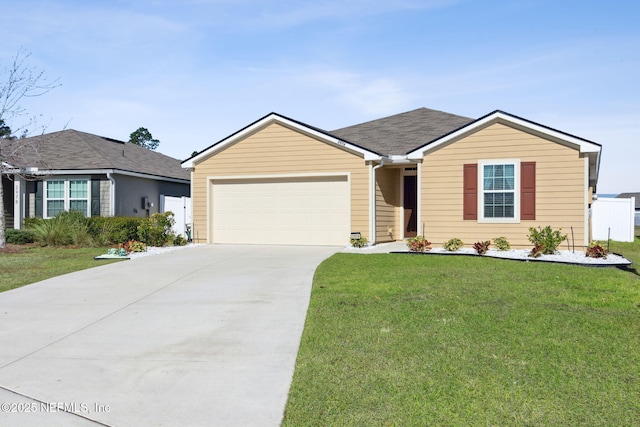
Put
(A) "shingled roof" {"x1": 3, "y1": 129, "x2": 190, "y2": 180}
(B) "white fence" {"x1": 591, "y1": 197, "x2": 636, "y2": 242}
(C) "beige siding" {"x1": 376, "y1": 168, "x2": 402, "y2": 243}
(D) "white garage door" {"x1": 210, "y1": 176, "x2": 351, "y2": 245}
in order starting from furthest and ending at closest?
(B) "white fence" {"x1": 591, "y1": 197, "x2": 636, "y2": 242}
(A) "shingled roof" {"x1": 3, "y1": 129, "x2": 190, "y2": 180}
(C) "beige siding" {"x1": 376, "y1": 168, "x2": 402, "y2": 243}
(D) "white garage door" {"x1": 210, "y1": 176, "x2": 351, "y2": 245}

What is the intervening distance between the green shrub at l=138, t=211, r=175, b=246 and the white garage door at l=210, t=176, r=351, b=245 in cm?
175

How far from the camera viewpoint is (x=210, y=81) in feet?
57.2

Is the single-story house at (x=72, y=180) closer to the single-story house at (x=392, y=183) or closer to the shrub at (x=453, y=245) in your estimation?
the single-story house at (x=392, y=183)

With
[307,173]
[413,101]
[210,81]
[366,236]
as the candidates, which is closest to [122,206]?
[210,81]

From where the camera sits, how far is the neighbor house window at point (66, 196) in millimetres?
21062

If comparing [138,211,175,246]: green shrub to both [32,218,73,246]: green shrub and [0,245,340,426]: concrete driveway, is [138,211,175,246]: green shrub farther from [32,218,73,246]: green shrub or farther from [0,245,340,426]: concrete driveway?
[0,245,340,426]: concrete driveway

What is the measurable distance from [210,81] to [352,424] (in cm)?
1507

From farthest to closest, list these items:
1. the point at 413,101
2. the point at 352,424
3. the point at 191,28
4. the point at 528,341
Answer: the point at 413,101
the point at 191,28
the point at 528,341
the point at 352,424

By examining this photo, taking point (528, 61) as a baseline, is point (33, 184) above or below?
below

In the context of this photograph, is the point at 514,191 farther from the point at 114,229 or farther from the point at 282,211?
the point at 114,229

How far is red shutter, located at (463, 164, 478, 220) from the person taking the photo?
51.9 feet

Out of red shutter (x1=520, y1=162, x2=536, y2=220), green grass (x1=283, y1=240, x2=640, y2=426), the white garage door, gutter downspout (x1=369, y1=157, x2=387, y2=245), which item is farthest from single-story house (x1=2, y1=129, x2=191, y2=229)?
red shutter (x1=520, y1=162, x2=536, y2=220)

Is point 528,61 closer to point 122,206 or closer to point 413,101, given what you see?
point 413,101

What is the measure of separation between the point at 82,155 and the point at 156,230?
7.26 metres
